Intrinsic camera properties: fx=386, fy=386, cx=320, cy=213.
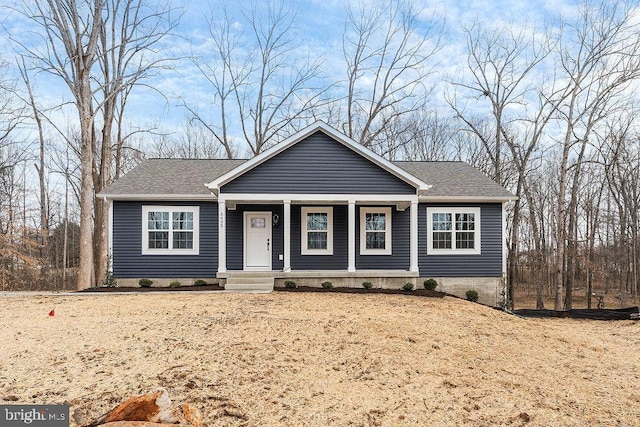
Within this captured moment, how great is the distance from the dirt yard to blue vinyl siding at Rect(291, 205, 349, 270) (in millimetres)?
4382

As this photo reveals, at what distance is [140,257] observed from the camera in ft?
43.7

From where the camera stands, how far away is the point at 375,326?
7617 millimetres

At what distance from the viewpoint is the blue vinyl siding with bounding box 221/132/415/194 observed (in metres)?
12.5

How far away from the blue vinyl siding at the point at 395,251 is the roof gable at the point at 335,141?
1743 mm

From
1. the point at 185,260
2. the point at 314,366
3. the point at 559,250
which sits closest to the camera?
the point at 314,366

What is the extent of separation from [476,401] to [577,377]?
2.38m

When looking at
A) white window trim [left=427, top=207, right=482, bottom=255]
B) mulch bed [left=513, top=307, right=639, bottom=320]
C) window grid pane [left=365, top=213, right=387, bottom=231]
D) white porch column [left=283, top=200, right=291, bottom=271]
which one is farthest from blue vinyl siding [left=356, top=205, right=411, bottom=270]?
mulch bed [left=513, top=307, right=639, bottom=320]

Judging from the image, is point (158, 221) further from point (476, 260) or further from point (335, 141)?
point (476, 260)

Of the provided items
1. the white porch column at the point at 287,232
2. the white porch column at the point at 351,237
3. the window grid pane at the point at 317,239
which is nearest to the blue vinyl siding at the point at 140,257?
the white porch column at the point at 287,232

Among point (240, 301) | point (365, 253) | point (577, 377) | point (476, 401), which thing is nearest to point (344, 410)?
point (476, 401)

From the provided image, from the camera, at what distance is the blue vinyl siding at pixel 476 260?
1381 centimetres

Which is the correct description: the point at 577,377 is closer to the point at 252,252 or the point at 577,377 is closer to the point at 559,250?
the point at 252,252

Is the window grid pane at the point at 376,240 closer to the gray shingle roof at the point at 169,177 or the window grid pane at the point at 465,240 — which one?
the window grid pane at the point at 465,240

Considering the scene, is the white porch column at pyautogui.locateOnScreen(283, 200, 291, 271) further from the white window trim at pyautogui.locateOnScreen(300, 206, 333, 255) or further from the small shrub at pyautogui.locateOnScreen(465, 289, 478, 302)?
the small shrub at pyautogui.locateOnScreen(465, 289, 478, 302)
